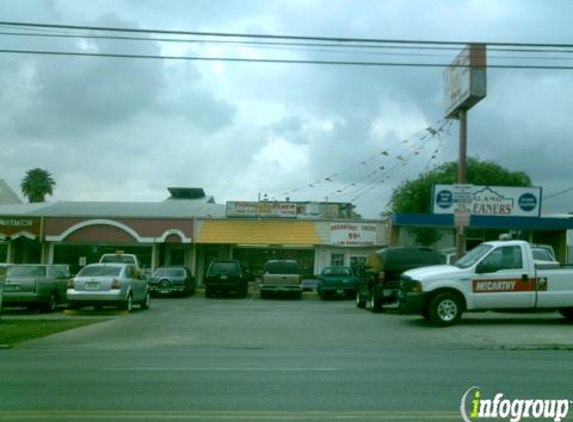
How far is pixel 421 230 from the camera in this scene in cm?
3762

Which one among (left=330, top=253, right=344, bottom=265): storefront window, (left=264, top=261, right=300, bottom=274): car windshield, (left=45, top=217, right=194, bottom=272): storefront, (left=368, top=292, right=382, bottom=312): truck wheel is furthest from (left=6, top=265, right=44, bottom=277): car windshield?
(left=330, top=253, right=344, bottom=265): storefront window

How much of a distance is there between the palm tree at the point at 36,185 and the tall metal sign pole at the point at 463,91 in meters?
49.2

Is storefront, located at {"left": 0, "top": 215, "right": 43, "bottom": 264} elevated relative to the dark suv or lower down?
elevated

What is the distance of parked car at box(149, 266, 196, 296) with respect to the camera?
108ft

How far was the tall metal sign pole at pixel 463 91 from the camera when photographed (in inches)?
962

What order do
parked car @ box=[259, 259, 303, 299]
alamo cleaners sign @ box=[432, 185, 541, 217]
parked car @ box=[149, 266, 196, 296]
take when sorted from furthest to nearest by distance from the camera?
alamo cleaners sign @ box=[432, 185, 541, 217] → parked car @ box=[149, 266, 196, 296] → parked car @ box=[259, 259, 303, 299]

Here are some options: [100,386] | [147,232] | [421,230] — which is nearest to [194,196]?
[147,232]

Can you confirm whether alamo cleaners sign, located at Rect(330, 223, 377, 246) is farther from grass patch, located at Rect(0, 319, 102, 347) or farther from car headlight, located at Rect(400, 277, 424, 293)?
car headlight, located at Rect(400, 277, 424, 293)

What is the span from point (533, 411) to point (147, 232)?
108 ft

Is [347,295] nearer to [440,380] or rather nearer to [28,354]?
[28,354]

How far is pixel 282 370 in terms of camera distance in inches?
404

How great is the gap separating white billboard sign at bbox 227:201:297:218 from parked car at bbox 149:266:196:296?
6.22 m

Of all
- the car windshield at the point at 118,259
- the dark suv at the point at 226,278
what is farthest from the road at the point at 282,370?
the dark suv at the point at 226,278

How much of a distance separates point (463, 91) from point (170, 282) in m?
16.0
